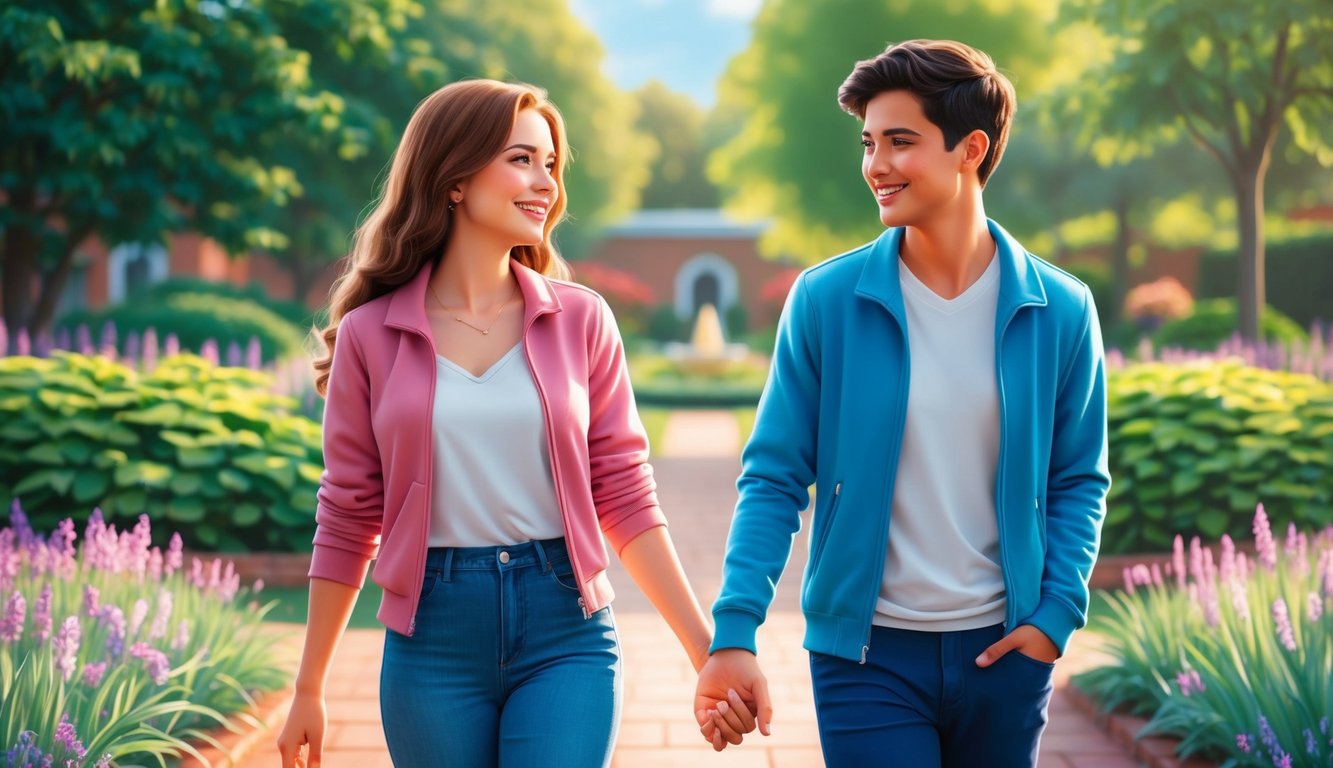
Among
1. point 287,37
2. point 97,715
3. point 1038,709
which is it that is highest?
point 287,37

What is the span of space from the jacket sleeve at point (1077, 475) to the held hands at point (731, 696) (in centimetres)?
56

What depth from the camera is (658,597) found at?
2.68m

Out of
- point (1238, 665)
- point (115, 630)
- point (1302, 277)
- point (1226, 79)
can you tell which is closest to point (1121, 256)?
point (1302, 277)

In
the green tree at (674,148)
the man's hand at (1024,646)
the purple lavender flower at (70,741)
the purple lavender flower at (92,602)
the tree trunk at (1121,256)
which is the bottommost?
the purple lavender flower at (70,741)

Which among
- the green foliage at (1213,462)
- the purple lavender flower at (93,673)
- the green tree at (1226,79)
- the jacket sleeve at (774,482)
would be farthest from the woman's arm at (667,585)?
the green tree at (1226,79)

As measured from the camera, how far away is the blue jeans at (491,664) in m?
2.43

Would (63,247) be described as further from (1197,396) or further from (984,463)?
(984,463)

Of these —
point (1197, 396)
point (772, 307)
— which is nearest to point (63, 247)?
point (1197, 396)

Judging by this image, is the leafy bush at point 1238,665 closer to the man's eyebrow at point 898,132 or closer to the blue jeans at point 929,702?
the blue jeans at point 929,702

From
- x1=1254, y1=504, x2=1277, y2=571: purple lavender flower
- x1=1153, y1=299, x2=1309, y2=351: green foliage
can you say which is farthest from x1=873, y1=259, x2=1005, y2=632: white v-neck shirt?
x1=1153, y1=299, x2=1309, y2=351: green foliage

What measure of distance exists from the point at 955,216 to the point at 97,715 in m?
2.87

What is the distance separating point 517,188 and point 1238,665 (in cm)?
289

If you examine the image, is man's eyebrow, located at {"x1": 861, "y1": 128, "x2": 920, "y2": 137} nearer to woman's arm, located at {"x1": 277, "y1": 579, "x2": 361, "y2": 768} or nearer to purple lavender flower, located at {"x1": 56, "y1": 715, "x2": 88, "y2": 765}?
woman's arm, located at {"x1": 277, "y1": 579, "x2": 361, "y2": 768}

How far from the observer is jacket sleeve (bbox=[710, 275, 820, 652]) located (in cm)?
248
